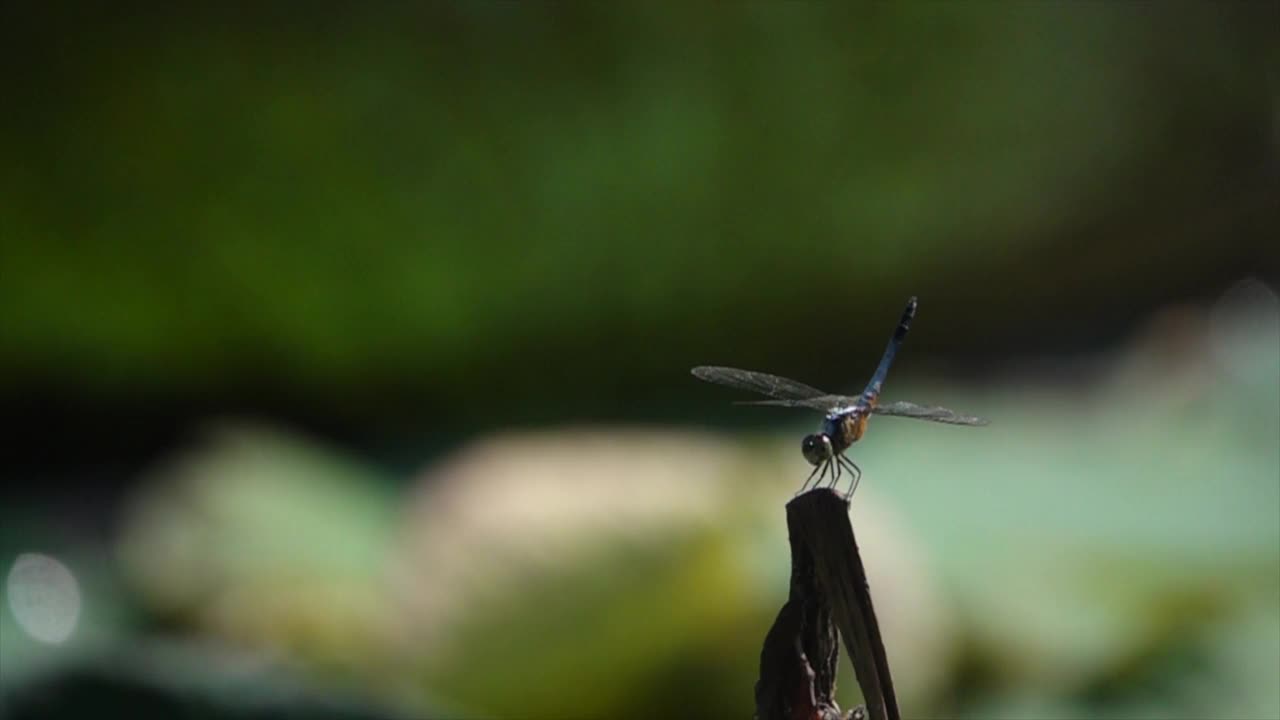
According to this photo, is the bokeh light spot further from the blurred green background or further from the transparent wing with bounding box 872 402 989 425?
the transparent wing with bounding box 872 402 989 425

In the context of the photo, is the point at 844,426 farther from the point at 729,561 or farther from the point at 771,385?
the point at 729,561

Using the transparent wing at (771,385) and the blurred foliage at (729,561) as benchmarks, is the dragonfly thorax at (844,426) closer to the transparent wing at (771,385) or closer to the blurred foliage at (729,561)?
the transparent wing at (771,385)

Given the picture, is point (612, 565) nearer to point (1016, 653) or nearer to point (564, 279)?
point (1016, 653)

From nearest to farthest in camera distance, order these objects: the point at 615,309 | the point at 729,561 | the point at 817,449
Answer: the point at 817,449
the point at 729,561
the point at 615,309

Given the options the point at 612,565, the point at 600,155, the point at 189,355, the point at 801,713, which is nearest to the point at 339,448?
the point at 189,355

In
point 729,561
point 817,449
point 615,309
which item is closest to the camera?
point 817,449

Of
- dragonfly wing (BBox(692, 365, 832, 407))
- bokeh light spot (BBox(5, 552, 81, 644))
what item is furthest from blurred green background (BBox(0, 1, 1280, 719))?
dragonfly wing (BBox(692, 365, 832, 407))

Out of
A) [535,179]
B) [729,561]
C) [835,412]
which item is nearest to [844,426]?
[835,412]
